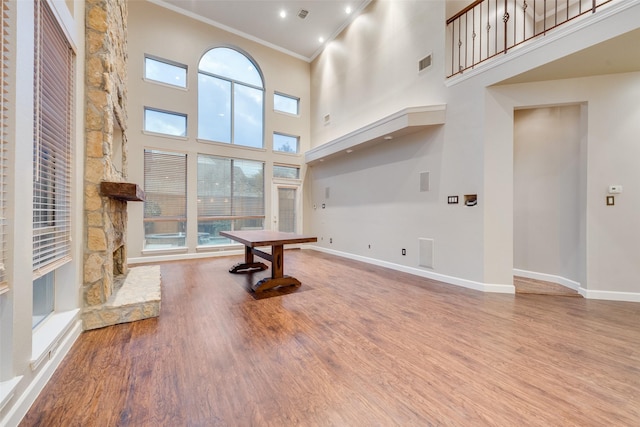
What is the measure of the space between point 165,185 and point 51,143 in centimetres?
422

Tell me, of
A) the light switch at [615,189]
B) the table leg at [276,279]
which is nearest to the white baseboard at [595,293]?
the light switch at [615,189]

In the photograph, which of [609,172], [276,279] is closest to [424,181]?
[609,172]

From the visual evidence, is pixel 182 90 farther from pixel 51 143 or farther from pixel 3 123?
pixel 3 123

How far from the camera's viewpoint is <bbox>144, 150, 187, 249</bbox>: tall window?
568cm

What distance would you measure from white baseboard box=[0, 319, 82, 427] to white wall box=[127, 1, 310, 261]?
3.85m

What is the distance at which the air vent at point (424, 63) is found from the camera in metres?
4.45

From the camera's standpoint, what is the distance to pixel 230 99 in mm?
6812

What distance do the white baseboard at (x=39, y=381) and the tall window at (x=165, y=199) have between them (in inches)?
153

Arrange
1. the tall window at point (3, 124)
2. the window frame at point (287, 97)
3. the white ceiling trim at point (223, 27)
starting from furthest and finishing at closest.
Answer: the window frame at point (287, 97) → the white ceiling trim at point (223, 27) → the tall window at point (3, 124)

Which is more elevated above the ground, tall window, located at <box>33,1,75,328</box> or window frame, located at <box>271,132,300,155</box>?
window frame, located at <box>271,132,300,155</box>

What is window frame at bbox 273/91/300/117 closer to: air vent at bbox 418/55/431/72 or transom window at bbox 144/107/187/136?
transom window at bbox 144/107/187/136

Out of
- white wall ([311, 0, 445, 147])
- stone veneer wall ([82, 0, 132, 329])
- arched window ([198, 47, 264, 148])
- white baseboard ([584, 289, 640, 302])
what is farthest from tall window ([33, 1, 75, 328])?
white baseboard ([584, 289, 640, 302])

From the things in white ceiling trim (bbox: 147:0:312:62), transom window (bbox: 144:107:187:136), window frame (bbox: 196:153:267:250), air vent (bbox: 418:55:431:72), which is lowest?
window frame (bbox: 196:153:267:250)

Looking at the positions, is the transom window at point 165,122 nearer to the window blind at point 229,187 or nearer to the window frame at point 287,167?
the window blind at point 229,187
